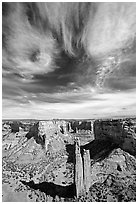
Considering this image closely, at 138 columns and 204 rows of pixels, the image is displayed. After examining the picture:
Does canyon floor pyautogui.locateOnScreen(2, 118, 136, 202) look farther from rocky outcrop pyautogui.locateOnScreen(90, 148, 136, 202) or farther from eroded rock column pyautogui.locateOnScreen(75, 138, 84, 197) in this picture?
eroded rock column pyautogui.locateOnScreen(75, 138, 84, 197)

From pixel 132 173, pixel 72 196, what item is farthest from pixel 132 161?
pixel 72 196

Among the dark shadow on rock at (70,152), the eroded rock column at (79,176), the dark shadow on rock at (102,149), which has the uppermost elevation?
the eroded rock column at (79,176)

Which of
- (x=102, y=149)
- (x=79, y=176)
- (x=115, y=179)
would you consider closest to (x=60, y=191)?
(x=79, y=176)

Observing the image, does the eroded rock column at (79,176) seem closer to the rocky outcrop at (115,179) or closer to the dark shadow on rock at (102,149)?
the rocky outcrop at (115,179)

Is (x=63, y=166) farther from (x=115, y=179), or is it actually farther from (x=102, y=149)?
(x=115, y=179)

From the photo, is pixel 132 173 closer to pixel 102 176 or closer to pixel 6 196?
pixel 102 176

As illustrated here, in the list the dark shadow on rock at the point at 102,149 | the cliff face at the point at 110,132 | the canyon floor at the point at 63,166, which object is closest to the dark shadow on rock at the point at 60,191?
the canyon floor at the point at 63,166

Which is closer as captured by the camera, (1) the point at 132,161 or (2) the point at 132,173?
(2) the point at 132,173

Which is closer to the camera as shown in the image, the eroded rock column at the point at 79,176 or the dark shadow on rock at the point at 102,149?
the eroded rock column at the point at 79,176
